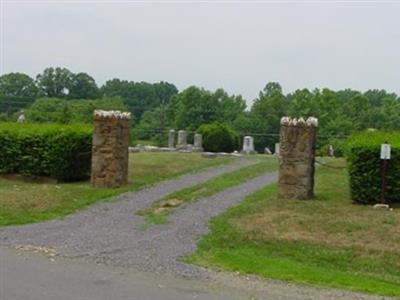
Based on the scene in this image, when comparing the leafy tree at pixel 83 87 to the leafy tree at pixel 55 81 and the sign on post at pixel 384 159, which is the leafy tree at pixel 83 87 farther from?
the sign on post at pixel 384 159

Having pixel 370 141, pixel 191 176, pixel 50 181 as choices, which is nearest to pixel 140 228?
pixel 370 141

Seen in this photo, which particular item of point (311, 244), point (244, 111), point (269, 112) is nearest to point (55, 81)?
point (244, 111)

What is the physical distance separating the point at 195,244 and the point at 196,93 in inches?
2262

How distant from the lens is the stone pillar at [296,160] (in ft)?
53.4

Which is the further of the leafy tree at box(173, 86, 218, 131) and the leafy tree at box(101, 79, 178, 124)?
the leafy tree at box(101, 79, 178, 124)

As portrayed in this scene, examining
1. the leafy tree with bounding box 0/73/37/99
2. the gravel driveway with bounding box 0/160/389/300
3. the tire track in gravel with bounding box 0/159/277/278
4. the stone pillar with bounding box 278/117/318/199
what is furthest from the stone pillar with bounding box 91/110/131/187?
the leafy tree with bounding box 0/73/37/99

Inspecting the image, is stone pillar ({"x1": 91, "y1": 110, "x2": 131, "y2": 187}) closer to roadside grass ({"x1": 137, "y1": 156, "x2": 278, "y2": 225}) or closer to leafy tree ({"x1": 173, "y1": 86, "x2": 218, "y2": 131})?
roadside grass ({"x1": 137, "y1": 156, "x2": 278, "y2": 225})

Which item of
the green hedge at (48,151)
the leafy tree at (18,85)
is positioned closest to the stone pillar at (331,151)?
the green hedge at (48,151)

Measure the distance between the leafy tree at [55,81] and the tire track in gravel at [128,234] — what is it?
7961 cm

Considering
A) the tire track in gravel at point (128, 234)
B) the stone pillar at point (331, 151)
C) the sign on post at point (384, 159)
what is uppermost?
the sign on post at point (384, 159)

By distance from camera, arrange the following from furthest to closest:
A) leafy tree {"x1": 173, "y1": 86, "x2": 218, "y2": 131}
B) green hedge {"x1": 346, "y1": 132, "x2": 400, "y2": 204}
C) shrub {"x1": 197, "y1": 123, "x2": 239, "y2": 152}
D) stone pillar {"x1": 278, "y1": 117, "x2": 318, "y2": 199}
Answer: leafy tree {"x1": 173, "y1": 86, "x2": 218, "y2": 131}
shrub {"x1": 197, "y1": 123, "x2": 239, "y2": 152}
stone pillar {"x1": 278, "y1": 117, "x2": 318, "y2": 199}
green hedge {"x1": 346, "y1": 132, "x2": 400, "y2": 204}

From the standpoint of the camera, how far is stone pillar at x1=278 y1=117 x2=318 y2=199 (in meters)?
16.3

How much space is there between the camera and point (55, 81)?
3772 inches

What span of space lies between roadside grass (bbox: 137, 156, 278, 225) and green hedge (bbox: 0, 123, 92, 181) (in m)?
4.08
